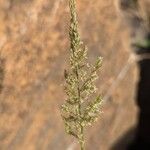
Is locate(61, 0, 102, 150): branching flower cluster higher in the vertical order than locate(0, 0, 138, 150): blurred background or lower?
lower

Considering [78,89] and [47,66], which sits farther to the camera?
[47,66]

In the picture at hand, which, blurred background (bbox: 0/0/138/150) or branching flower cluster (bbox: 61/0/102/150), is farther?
blurred background (bbox: 0/0/138/150)

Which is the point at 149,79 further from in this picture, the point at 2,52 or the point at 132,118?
the point at 2,52

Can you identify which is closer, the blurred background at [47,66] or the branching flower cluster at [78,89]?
the branching flower cluster at [78,89]

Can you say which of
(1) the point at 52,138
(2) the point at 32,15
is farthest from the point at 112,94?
(2) the point at 32,15

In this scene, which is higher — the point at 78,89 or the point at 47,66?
the point at 47,66

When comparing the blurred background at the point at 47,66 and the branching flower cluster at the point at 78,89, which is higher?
the blurred background at the point at 47,66

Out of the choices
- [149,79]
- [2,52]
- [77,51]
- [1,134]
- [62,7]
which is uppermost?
[149,79]

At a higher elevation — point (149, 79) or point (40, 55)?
point (149, 79)
